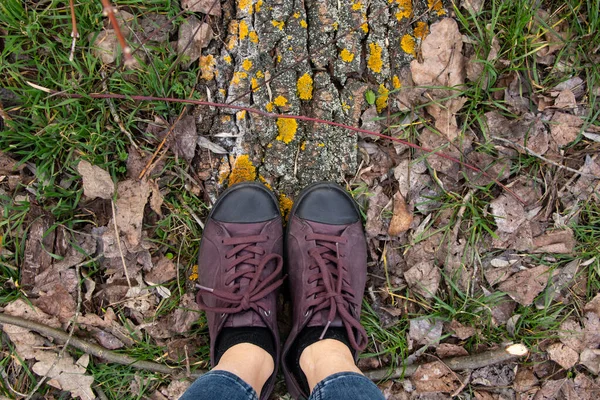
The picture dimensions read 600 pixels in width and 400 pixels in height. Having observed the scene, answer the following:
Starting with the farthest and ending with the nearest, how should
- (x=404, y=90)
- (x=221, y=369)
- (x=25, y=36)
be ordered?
(x=404, y=90)
(x=25, y=36)
(x=221, y=369)

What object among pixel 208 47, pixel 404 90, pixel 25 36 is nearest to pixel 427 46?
pixel 404 90

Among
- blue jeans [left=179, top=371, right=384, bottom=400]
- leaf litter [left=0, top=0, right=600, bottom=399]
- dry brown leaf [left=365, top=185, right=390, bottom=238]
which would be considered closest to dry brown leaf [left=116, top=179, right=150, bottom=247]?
leaf litter [left=0, top=0, right=600, bottom=399]

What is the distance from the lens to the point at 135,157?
7.01 feet

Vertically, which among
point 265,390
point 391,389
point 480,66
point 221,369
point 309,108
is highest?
point 480,66

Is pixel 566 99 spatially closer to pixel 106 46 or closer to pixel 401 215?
pixel 401 215

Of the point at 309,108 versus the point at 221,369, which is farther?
the point at 309,108

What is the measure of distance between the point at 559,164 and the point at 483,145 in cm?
40

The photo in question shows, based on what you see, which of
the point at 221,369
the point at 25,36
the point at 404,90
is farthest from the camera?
the point at 404,90

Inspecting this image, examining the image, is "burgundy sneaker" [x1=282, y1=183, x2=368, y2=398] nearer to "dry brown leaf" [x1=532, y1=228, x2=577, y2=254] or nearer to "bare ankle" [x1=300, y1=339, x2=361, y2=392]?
"bare ankle" [x1=300, y1=339, x2=361, y2=392]

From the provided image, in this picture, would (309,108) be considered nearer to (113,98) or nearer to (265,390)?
(113,98)

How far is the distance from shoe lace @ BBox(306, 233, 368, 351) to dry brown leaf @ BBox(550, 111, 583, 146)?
1.23 metres

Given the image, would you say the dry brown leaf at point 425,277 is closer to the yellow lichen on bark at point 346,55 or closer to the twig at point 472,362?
the twig at point 472,362

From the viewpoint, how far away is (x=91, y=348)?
214 cm

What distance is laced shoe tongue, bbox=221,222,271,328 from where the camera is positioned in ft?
7.03
